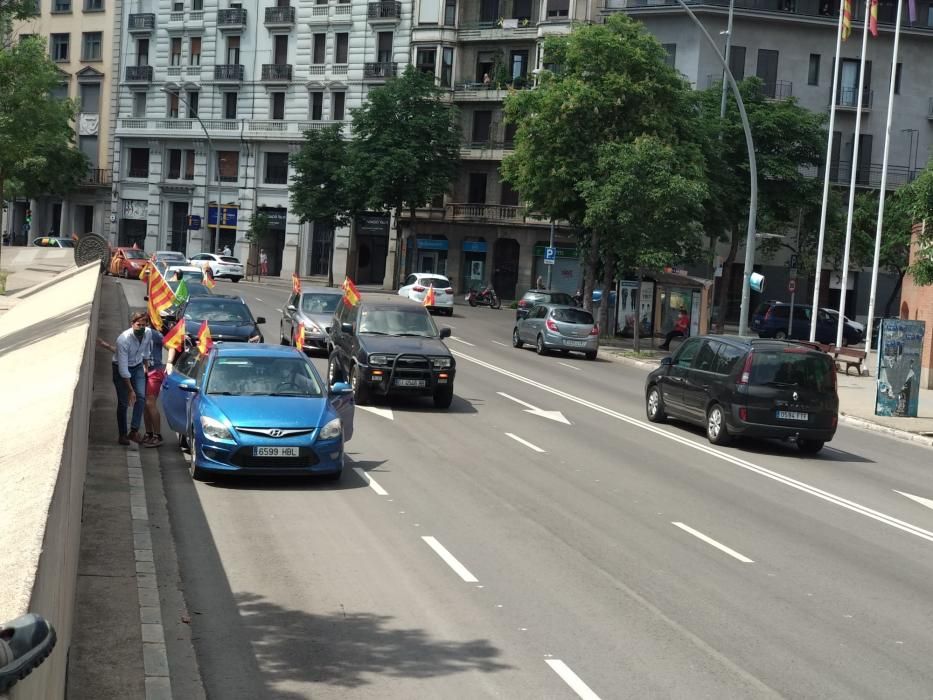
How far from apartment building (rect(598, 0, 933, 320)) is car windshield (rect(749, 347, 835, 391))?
141 feet

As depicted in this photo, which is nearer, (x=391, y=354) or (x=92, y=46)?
(x=391, y=354)

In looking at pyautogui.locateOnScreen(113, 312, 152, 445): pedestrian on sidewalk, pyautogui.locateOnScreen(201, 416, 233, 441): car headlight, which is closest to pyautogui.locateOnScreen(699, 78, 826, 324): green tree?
pyautogui.locateOnScreen(113, 312, 152, 445): pedestrian on sidewalk

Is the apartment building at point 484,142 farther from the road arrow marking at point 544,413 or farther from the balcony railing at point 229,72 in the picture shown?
the road arrow marking at point 544,413

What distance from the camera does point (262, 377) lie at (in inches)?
605

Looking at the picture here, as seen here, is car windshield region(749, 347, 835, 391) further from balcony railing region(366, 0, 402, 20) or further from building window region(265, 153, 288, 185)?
building window region(265, 153, 288, 185)

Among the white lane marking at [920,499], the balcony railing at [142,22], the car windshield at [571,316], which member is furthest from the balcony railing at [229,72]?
the white lane marking at [920,499]

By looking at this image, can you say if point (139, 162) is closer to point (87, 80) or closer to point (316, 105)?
point (87, 80)

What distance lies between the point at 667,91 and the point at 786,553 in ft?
115

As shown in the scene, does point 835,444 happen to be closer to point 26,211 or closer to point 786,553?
point 786,553

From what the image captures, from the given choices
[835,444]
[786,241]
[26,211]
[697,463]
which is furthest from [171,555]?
[26,211]

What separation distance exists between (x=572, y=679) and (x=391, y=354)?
1414 cm

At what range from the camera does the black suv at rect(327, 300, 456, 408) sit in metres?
21.7

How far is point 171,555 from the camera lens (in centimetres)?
1084

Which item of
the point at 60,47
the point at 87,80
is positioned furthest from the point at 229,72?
the point at 60,47
